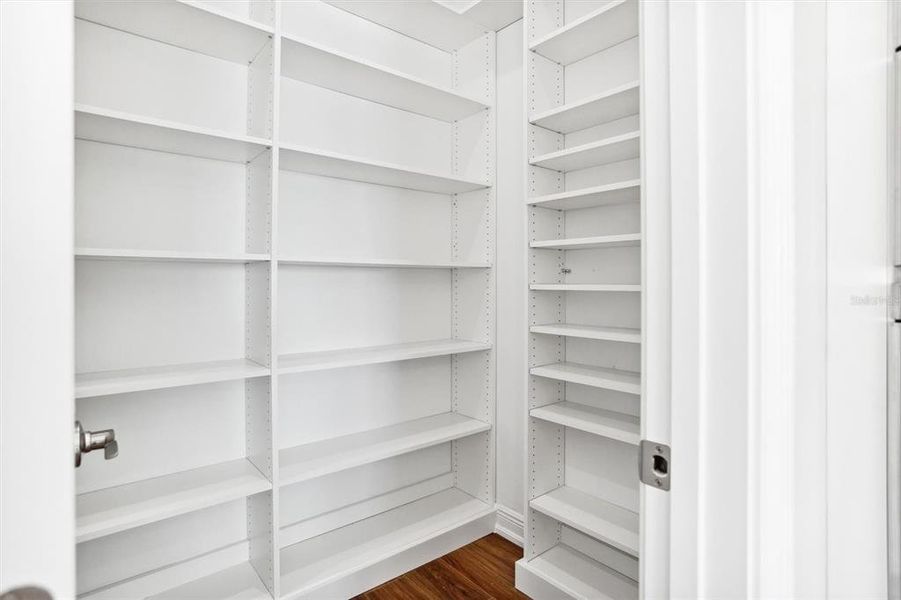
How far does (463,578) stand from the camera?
1.96 metres

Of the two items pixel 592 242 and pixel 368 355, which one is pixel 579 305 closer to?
pixel 592 242

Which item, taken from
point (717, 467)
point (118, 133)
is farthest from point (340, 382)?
point (717, 467)

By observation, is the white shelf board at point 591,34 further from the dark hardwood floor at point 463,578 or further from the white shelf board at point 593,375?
the dark hardwood floor at point 463,578

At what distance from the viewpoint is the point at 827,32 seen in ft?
1.97

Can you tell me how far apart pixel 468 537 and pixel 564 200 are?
1.57 meters

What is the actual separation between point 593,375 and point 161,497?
1.52m

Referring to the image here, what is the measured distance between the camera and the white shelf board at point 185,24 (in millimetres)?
1443

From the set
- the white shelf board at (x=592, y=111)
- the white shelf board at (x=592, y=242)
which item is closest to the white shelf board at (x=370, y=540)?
the white shelf board at (x=592, y=242)

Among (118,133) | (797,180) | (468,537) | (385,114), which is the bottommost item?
(468,537)

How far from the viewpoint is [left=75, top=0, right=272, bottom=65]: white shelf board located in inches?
56.8

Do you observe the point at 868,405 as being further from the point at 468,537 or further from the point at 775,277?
the point at 468,537

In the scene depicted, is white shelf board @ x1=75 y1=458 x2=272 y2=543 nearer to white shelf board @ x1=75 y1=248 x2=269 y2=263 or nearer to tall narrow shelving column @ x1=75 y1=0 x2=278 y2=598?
tall narrow shelving column @ x1=75 y1=0 x2=278 y2=598

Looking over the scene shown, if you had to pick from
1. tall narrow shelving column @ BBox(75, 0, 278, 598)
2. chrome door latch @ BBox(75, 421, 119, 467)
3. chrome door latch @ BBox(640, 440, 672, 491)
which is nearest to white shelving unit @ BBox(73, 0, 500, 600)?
tall narrow shelving column @ BBox(75, 0, 278, 598)

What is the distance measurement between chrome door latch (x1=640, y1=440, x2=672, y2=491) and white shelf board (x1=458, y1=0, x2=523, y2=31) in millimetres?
2096
